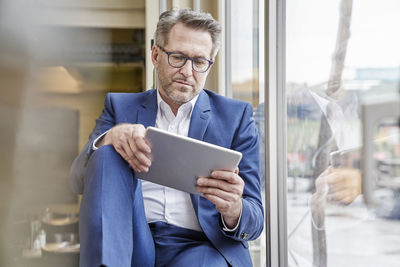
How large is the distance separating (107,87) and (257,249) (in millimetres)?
2177

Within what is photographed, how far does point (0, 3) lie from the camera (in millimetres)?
3242

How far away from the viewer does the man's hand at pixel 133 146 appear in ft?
3.46

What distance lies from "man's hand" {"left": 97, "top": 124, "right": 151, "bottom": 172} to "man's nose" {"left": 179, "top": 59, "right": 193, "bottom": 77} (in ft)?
1.18

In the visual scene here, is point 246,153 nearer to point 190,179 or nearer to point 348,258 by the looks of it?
point 190,179

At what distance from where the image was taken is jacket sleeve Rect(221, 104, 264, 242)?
123 cm

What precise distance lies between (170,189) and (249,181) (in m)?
0.25

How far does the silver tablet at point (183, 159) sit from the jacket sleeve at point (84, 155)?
0.21m

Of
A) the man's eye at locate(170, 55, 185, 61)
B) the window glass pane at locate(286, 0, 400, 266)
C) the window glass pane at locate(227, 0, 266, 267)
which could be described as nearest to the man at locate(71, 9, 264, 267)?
the man's eye at locate(170, 55, 185, 61)

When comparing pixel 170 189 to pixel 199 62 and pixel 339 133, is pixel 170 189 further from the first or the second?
pixel 339 133

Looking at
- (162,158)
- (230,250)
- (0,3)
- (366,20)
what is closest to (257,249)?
(230,250)

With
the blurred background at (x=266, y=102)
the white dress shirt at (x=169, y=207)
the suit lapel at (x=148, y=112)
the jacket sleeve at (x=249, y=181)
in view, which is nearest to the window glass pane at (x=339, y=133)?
the blurred background at (x=266, y=102)

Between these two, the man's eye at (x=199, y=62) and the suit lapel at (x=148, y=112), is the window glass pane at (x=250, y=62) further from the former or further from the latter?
the suit lapel at (x=148, y=112)

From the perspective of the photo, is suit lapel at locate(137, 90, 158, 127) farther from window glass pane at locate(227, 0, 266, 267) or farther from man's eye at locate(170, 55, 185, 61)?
window glass pane at locate(227, 0, 266, 267)

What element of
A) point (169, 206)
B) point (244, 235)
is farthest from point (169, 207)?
point (244, 235)
